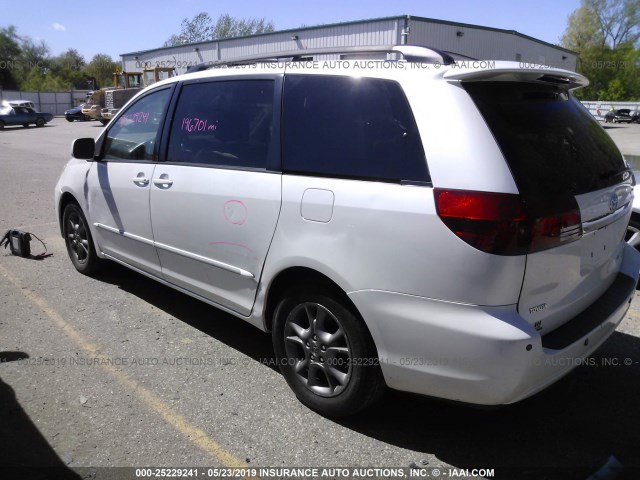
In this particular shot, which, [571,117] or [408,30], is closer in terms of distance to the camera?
[571,117]

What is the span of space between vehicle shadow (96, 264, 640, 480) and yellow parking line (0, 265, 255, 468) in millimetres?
673

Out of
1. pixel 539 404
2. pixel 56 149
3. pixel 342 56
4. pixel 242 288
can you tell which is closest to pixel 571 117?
pixel 342 56

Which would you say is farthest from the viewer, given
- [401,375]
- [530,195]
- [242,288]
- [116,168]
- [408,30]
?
[408,30]

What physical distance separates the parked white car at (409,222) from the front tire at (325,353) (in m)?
0.01

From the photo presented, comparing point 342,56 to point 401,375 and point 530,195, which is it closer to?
point 530,195

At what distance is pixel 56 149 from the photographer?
783 inches

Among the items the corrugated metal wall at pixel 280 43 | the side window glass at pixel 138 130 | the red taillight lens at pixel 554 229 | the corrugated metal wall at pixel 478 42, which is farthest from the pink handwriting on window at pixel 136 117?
the corrugated metal wall at pixel 478 42

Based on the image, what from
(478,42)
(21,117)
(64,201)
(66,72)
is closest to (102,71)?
(66,72)

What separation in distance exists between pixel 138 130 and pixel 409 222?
2.80 meters

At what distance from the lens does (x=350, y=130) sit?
279 centimetres

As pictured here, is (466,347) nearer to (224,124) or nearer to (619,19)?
(224,124)

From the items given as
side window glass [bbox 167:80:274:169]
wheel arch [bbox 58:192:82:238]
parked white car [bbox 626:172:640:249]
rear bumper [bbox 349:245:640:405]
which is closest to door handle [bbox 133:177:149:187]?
side window glass [bbox 167:80:274:169]

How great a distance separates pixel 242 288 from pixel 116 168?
6.00ft

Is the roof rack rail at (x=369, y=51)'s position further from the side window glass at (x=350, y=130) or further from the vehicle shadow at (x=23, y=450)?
the vehicle shadow at (x=23, y=450)
